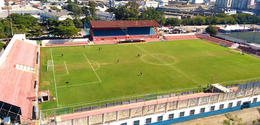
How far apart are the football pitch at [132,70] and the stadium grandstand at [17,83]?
98.9 inches

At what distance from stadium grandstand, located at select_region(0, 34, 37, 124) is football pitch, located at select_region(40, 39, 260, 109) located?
98.9 inches

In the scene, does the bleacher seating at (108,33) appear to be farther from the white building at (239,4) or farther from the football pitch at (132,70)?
the white building at (239,4)

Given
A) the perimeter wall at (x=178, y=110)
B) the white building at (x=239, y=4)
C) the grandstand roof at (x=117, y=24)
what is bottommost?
the perimeter wall at (x=178, y=110)

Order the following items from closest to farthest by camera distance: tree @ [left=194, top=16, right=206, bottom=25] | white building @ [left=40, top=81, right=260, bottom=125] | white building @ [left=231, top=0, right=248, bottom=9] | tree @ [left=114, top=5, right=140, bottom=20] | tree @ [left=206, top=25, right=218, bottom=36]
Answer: white building @ [left=40, top=81, right=260, bottom=125], tree @ [left=206, top=25, right=218, bottom=36], tree @ [left=114, top=5, right=140, bottom=20], tree @ [left=194, top=16, right=206, bottom=25], white building @ [left=231, top=0, right=248, bottom=9]

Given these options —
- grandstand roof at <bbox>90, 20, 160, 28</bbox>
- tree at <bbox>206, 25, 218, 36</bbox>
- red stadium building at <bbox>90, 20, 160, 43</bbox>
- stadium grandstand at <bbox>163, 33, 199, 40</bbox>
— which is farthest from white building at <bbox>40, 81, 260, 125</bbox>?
tree at <bbox>206, 25, 218, 36</bbox>

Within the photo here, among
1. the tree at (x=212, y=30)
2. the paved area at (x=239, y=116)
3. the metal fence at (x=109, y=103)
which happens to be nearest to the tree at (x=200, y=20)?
the tree at (x=212, y=30)

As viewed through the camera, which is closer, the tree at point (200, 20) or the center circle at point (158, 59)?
the center circle at point (158, 59)

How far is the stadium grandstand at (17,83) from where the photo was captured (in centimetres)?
2194

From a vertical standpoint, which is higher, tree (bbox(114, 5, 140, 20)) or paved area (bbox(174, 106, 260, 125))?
tree (bbox(114, 5, 140, 20))

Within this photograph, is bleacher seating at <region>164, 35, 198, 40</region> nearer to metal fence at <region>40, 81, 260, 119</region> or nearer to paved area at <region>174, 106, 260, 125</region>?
metal fence at <region>40, 81, 260, 119</region>

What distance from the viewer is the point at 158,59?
49.5 metres

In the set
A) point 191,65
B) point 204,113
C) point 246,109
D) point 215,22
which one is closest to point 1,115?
point 204,113

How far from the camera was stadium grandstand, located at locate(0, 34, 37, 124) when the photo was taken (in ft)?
72.0

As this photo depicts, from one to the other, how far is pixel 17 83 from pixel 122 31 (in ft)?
152
